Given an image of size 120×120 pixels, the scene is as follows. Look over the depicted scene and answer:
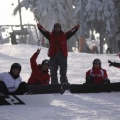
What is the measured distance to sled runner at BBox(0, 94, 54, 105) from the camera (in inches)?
268

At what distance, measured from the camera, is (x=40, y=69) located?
8688 millimetres

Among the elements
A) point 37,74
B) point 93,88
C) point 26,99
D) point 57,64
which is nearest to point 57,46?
point 57,64

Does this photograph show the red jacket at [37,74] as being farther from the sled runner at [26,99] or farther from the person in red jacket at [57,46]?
the sled runner at [26,99]

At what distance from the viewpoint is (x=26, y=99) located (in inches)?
271

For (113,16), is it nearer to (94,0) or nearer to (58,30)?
(94,0)

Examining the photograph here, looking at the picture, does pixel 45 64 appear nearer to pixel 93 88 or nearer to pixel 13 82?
pixel 93 88

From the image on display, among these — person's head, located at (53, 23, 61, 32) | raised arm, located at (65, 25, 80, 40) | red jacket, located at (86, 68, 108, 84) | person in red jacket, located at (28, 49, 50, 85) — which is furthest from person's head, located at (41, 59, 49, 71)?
red jacket, located at (86, 68, 108, 84)

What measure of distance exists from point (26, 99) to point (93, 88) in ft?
7.25

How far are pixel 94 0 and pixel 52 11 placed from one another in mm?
5496

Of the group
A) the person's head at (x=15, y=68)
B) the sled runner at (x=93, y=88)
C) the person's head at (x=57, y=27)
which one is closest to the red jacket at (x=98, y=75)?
the sled runner at (x=93, y=88)

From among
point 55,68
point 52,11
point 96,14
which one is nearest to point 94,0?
point 96,14

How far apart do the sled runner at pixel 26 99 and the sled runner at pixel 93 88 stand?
5.90 ft

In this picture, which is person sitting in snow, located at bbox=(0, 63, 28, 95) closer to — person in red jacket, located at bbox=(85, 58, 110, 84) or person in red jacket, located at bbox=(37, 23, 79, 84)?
person in red jacket, located at bbox=(37, 23, 79, 84)

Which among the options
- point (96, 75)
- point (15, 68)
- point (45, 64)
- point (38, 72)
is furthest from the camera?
point (96, 75)
